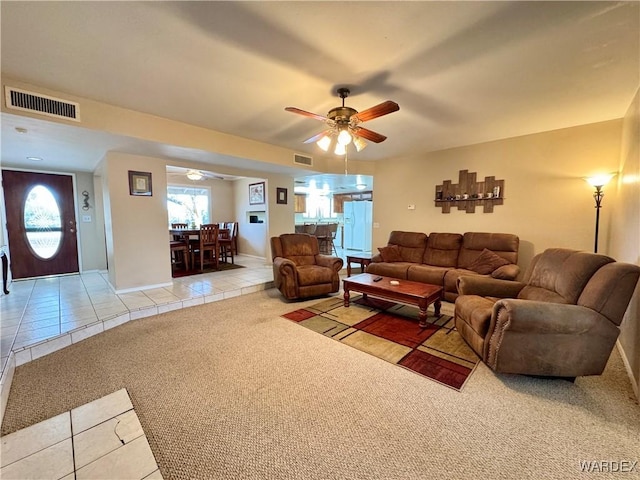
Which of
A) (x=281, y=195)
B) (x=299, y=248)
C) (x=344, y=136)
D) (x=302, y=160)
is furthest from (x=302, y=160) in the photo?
(x=344, y=136)

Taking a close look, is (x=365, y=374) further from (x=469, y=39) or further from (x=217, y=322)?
(x=469, y=39)

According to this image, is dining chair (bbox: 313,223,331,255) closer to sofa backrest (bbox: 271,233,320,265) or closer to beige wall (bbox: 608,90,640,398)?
sofa backrest (bbox: 271,233,320,265)

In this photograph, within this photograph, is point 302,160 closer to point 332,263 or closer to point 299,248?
point 299,248

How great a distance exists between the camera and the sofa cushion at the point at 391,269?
4285 millimetres

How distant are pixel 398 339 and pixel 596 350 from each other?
142cm

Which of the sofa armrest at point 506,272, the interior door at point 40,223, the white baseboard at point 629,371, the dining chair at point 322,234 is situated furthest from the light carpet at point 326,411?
the dining chair at point 322,234

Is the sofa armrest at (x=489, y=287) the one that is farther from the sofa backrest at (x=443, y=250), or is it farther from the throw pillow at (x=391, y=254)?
the throw pillow at (x=391, y=254)

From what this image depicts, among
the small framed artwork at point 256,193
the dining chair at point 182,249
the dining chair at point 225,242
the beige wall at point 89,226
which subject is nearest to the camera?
the beige wall at point 89,226

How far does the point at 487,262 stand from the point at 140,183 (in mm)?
5249

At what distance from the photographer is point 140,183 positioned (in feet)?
13.4

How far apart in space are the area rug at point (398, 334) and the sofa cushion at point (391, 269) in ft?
2.22

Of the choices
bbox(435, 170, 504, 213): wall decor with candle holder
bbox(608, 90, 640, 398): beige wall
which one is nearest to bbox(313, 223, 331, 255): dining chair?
bbox(435, 170, 504, 213): wall decor with candle holder

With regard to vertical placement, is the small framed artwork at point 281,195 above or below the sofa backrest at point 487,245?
above

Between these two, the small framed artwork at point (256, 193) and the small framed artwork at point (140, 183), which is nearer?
the small framed artwork at point (140, 183)
